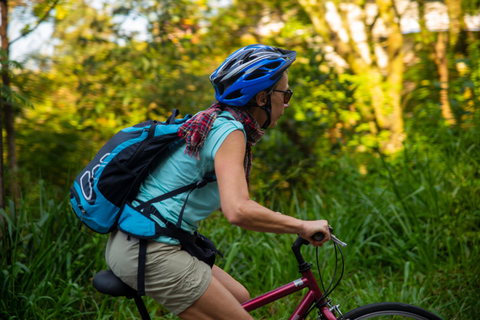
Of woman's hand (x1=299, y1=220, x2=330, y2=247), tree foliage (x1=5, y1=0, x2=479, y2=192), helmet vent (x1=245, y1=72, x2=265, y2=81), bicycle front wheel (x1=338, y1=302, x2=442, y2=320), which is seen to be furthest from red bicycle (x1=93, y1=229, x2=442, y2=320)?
tree foliage (x1=5, y1=0, x2=479, y2=192)

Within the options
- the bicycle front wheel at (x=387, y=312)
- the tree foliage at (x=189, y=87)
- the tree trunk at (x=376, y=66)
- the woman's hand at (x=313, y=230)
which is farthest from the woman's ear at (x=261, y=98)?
the tree trunk at (x=376, y=66)

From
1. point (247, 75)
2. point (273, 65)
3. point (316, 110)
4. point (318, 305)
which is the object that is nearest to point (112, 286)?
point (318, 305)

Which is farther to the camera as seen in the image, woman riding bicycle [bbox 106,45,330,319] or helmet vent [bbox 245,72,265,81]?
helmet vent [bbox 245,72,265,81]

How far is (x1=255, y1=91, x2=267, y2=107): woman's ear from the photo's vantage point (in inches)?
80.1

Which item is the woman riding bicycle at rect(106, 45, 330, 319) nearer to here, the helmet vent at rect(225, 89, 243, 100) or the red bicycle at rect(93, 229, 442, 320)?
the helmet vent at rect(225, 89, 243, 100)

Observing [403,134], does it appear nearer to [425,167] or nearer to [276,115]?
[425,167]

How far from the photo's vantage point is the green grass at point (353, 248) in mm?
3213

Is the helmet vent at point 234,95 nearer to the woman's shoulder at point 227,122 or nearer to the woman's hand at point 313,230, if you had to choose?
the woman's shoulder at point 227,122

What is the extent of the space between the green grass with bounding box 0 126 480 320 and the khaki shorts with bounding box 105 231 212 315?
151 centimetres

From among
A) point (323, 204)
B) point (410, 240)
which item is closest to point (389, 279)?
point (410, 240)

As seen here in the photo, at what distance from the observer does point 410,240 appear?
12.4 ft

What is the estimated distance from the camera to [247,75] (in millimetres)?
1970

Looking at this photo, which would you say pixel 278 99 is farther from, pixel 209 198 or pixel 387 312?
pixel 387 312

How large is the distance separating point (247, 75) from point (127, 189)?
2.32ft
